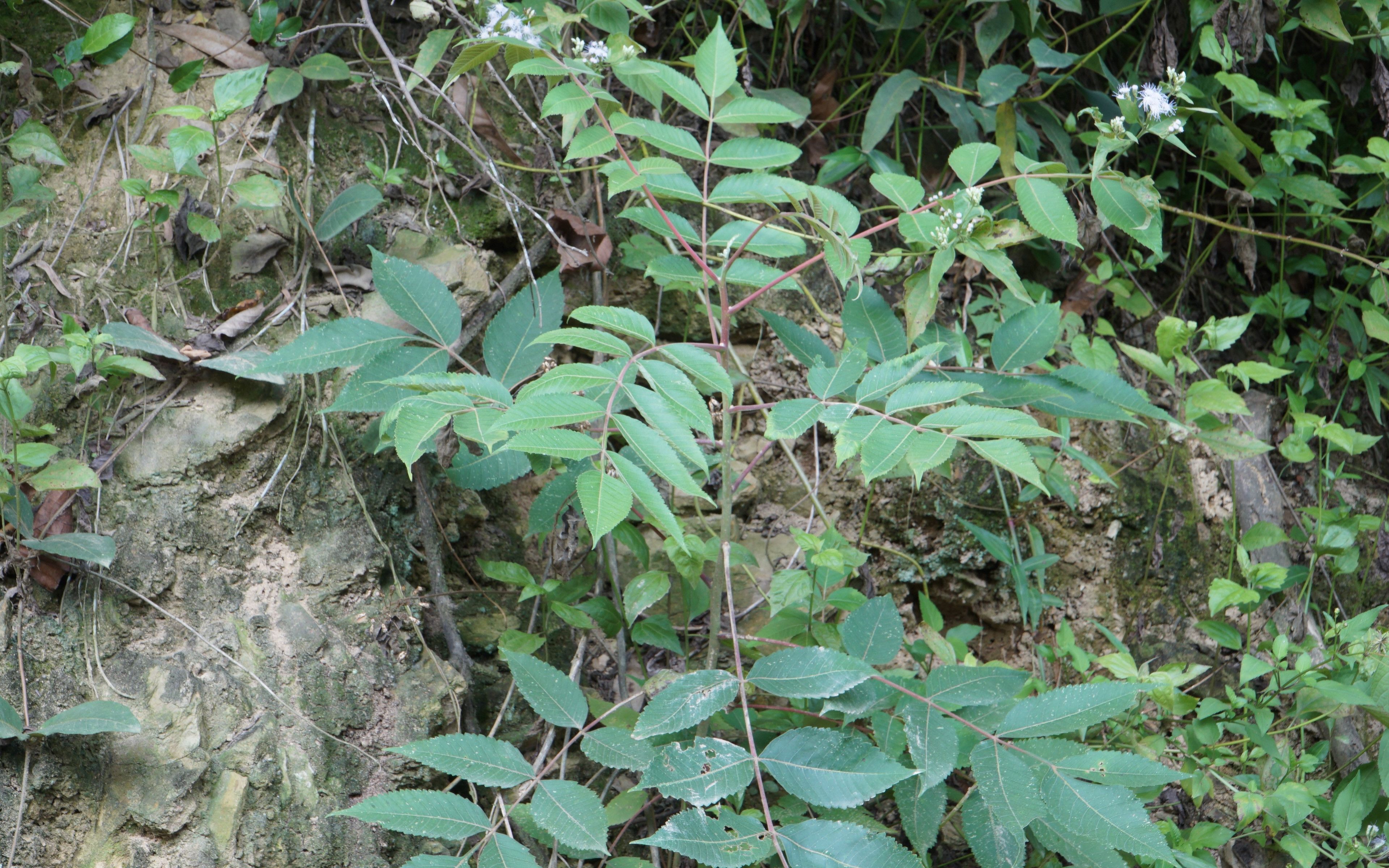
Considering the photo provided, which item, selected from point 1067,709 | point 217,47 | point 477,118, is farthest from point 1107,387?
point 217,47

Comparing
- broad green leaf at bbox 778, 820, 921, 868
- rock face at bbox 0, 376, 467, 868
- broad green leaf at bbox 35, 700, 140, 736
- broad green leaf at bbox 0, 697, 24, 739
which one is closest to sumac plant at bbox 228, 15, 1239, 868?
broad green leaf at bbox 778, 820, 921, 868

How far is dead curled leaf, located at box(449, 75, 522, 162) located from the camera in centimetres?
227

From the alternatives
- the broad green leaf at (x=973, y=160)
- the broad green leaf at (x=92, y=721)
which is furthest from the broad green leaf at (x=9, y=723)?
the broad green leaf at (x=973, y=160)

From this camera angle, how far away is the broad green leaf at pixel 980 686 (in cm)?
146

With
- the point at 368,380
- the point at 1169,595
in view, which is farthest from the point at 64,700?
the point at 1169,595

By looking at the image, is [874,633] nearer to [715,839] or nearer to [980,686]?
[980,686]

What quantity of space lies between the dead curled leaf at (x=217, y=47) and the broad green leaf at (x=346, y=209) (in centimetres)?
47

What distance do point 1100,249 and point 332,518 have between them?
2.32 metres

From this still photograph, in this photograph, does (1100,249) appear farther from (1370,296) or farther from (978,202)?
(978,202)

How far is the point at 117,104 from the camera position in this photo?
6.78 ft

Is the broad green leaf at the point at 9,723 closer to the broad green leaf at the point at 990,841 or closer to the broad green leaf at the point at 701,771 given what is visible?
the broad green leaf at the point at 701,771

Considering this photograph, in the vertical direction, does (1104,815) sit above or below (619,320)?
below

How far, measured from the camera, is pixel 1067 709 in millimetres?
1423

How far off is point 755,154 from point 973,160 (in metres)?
0.39
